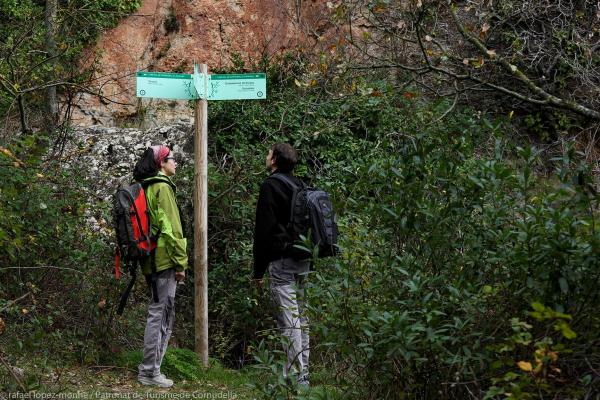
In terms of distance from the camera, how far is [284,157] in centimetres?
669

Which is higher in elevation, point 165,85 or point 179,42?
point 179,42

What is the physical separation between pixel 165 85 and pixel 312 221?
6.87ft

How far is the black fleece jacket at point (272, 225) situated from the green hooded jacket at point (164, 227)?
0.64 meters

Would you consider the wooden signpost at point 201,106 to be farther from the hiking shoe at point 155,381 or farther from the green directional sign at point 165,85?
the hiking shoe at point 155,381

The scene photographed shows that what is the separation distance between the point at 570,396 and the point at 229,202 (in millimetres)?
5972

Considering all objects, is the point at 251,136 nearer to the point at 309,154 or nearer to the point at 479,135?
the point at 309,154

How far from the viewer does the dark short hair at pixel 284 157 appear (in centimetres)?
670

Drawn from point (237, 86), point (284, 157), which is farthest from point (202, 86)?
point (284, 157)

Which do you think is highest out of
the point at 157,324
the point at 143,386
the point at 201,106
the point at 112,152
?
the point at 201,106

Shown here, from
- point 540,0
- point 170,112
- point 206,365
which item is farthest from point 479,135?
point 170,112

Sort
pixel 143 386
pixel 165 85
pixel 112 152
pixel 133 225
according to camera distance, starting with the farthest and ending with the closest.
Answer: pixel 112 152
pixel 165 85
pixel 143 386
pixel 133 225

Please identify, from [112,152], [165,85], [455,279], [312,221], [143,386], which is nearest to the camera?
[455,279]

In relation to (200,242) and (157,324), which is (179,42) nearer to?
(200,242)

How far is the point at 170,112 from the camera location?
12.7 m
